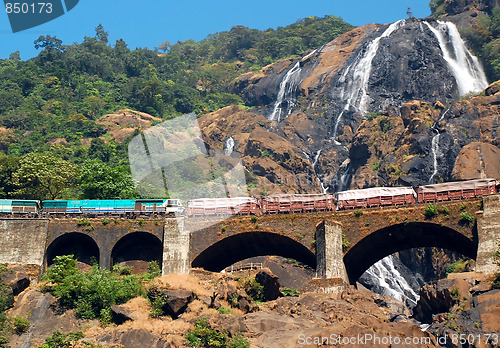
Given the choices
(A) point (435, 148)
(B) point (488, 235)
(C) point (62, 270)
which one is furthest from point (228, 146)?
(B) point (488, 235)

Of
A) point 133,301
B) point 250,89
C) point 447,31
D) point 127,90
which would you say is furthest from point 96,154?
point 447,31

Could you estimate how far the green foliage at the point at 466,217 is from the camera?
62.1 meters

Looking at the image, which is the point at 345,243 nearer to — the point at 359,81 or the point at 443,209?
the point at 443,209

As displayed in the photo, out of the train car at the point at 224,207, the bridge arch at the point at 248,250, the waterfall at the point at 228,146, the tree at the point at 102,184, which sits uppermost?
the waterfall at the point at 228,146

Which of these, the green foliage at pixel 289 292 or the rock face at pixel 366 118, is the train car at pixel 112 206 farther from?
the rock face at pixel 366 118

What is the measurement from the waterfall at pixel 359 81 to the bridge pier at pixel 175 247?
68.1m

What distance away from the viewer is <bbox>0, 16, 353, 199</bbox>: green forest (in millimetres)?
91062

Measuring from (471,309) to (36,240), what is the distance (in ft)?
148

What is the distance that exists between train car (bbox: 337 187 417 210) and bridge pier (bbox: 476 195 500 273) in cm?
775

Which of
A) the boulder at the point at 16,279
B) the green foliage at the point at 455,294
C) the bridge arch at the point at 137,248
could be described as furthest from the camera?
the bridge arch at the point at 137,248

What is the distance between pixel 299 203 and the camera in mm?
70188

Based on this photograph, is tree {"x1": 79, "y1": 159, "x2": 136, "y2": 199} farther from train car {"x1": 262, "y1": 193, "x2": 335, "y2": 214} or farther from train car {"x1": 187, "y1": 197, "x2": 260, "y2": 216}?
train car {"x1": 262, "y1": 193, "x2": 335, "y2": 214}

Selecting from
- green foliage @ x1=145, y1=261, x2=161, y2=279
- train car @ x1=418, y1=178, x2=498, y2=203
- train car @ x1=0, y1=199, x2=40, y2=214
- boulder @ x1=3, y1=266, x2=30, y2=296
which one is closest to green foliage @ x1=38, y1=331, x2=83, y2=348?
boulder @ x1=3, y1=266, x2=30, y2=296

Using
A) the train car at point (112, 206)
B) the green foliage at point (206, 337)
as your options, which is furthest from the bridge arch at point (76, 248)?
the green foliage at point (206, 337)
